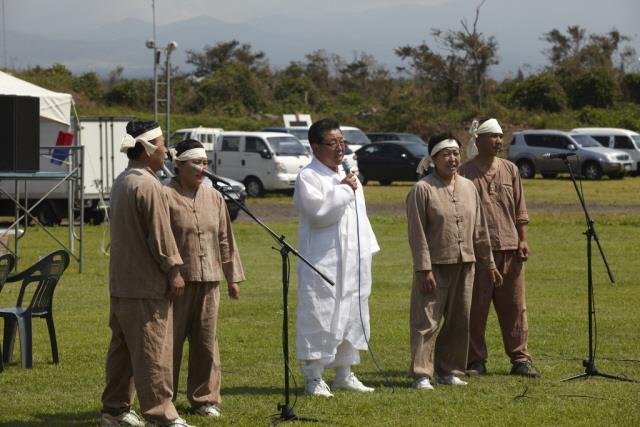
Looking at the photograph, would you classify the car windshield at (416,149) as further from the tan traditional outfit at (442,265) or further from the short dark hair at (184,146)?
the short dark hair at (184,146)

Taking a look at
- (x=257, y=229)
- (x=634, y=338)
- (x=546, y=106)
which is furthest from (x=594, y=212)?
(x=546, y=106)

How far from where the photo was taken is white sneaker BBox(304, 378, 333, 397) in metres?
8.11

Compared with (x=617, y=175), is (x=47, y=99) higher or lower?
higher

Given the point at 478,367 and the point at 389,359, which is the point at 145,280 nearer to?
the point at 478,367

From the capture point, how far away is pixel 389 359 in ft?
32.5

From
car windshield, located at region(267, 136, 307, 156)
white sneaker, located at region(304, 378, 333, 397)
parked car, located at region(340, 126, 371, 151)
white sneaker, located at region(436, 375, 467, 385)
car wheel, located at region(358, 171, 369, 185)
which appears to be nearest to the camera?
white sneaker, located at region(304, 378, 333, 397)

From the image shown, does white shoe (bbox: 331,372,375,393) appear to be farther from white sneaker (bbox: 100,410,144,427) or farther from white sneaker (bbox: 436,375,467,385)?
white sneaker (bbox: 100,410,144,427)

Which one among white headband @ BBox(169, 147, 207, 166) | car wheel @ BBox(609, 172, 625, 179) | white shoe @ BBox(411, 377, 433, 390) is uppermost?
white headband @ BBox(169, 147, 207, 166)

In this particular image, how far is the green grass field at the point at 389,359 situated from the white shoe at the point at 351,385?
0.69 feet

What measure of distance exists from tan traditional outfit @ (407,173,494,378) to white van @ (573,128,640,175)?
3398cm

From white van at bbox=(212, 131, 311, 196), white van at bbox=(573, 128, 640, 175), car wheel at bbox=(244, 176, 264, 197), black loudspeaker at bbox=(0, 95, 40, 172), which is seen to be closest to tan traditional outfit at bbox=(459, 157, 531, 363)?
black loudspeaker at bbox=(0, 95, 40, 172)

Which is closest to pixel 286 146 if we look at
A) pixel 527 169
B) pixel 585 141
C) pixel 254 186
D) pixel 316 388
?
pixel 254 186

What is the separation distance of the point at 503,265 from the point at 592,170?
31.9 meters

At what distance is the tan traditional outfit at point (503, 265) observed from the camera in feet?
29.9
